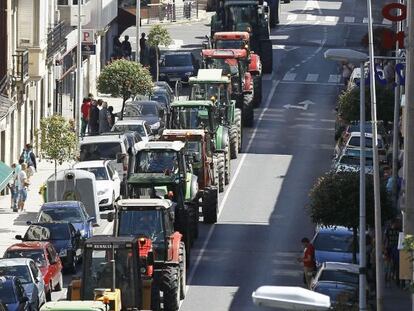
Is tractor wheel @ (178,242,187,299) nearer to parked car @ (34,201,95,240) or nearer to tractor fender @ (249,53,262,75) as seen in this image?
parked car @ (34,201,95,240)

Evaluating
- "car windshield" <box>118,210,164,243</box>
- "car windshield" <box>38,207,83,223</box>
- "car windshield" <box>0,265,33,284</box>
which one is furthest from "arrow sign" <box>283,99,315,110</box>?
"car windshield" <box>0,265,33,284</box>

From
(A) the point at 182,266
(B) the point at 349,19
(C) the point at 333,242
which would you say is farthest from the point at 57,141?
(B) the point at 349,19

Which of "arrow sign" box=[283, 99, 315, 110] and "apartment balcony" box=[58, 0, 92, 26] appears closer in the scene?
"apartment balcony" box=[58, 0, 92, 26]

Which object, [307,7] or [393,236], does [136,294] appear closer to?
[393,236]

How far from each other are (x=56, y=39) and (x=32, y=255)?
2749 cm

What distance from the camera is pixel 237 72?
69000mm

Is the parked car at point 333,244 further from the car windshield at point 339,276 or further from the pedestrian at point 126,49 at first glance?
the pedestrian at point 126,49

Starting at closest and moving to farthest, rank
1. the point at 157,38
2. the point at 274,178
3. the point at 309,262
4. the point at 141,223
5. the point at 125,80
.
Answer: the point at 141,223 → the point at 309,262 → the point at 274,178 → the point at 125,80 → the point at 157,38

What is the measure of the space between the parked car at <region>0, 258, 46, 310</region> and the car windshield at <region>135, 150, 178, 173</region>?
7.72m

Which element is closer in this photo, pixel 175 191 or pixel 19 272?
pixel 19 272

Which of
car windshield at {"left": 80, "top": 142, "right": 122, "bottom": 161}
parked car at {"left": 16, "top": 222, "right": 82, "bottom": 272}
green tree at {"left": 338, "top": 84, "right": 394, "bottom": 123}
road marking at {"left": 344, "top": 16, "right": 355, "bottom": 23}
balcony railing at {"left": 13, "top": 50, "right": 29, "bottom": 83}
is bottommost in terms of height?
parked car at {"left": 16, "top": 222, "right": 82, "bottom": 272}

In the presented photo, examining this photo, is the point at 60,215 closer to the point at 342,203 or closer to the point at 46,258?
the point at 46,258

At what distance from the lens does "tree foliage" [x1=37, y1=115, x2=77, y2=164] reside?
55750 millimetres

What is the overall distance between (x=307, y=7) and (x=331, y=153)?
1831 inches
